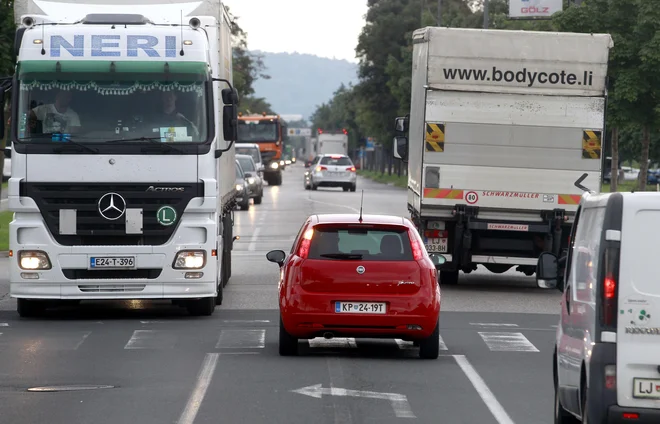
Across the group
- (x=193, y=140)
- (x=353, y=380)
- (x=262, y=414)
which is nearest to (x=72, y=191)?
(x=193, y=140)

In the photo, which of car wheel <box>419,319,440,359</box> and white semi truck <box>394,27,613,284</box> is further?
white semi truck <box>394,27,613,284</box>

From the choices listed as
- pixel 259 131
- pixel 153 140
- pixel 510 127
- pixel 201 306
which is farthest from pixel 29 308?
pixel 259 131

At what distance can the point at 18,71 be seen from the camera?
16922mm

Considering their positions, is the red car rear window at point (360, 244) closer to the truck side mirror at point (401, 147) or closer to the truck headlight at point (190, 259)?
the truck headlight at point (190, 259)

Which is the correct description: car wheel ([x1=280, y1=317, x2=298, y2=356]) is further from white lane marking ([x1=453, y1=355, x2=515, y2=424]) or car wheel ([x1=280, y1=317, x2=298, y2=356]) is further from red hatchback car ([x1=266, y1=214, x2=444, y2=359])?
white lane marking ([x1=453, y1=355, x2=515, y2=424])

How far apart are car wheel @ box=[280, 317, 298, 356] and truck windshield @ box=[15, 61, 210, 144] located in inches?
142

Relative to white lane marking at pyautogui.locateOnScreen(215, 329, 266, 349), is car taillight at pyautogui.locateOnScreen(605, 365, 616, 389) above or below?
above

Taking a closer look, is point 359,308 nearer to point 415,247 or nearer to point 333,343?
point 415,247

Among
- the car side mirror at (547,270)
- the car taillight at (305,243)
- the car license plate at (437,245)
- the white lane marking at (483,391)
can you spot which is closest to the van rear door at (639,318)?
the car side mirror at (547,270)

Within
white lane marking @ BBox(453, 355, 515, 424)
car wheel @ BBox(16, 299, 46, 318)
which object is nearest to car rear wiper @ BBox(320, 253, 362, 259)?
white lane marking @ BBox(453, 355, 515, 424)

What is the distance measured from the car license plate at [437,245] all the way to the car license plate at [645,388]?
46.0 feet

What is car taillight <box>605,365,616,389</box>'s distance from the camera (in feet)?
26.5

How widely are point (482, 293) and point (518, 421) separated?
1174 cm

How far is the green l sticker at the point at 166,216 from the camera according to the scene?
17047mm
